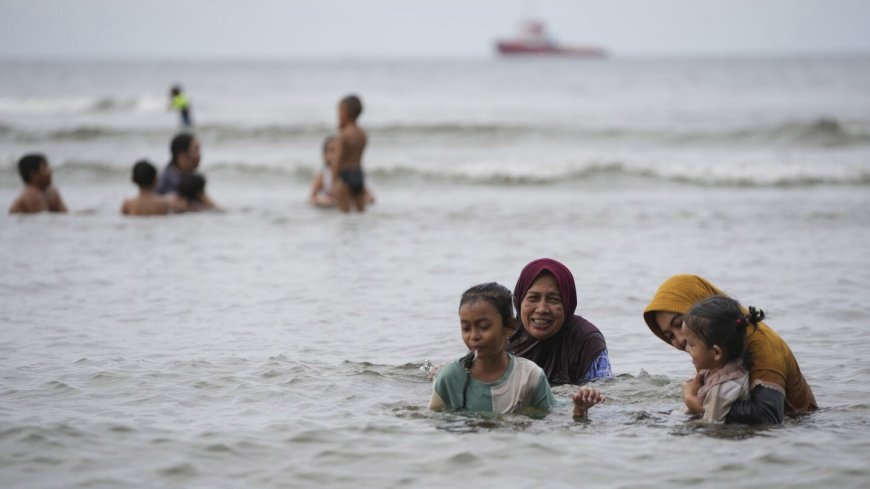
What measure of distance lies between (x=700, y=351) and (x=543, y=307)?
1.11 m

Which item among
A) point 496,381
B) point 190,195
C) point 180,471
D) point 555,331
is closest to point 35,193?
point 190,195

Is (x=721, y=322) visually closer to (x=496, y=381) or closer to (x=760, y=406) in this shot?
(x=760, y=406)

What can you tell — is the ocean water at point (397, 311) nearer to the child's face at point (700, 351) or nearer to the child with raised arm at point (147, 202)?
the child with raised arm at point (147, 202)

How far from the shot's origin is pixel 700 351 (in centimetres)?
499

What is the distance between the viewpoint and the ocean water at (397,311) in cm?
500

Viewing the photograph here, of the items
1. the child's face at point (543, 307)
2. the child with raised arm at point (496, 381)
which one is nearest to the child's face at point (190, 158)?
the child's face at point (543, 307)

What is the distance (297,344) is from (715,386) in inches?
130

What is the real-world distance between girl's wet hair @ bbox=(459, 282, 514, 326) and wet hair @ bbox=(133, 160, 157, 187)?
932 cm

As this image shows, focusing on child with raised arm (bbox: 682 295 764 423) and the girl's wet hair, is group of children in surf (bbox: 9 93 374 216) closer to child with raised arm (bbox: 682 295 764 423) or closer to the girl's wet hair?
the girl's wet hair

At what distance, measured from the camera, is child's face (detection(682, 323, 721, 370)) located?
4.98 m

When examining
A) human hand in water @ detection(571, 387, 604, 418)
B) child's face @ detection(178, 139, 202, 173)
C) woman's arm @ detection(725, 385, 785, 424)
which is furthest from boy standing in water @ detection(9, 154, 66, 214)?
woman's arm @ detection(725, 385, 785, 424)

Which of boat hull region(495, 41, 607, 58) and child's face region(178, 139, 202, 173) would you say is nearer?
child's face region(178, 139, 202, 173)

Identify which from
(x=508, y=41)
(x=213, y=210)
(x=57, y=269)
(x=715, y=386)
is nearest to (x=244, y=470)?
(x=715, y=386)

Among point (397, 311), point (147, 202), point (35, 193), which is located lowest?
point (397, 311)
